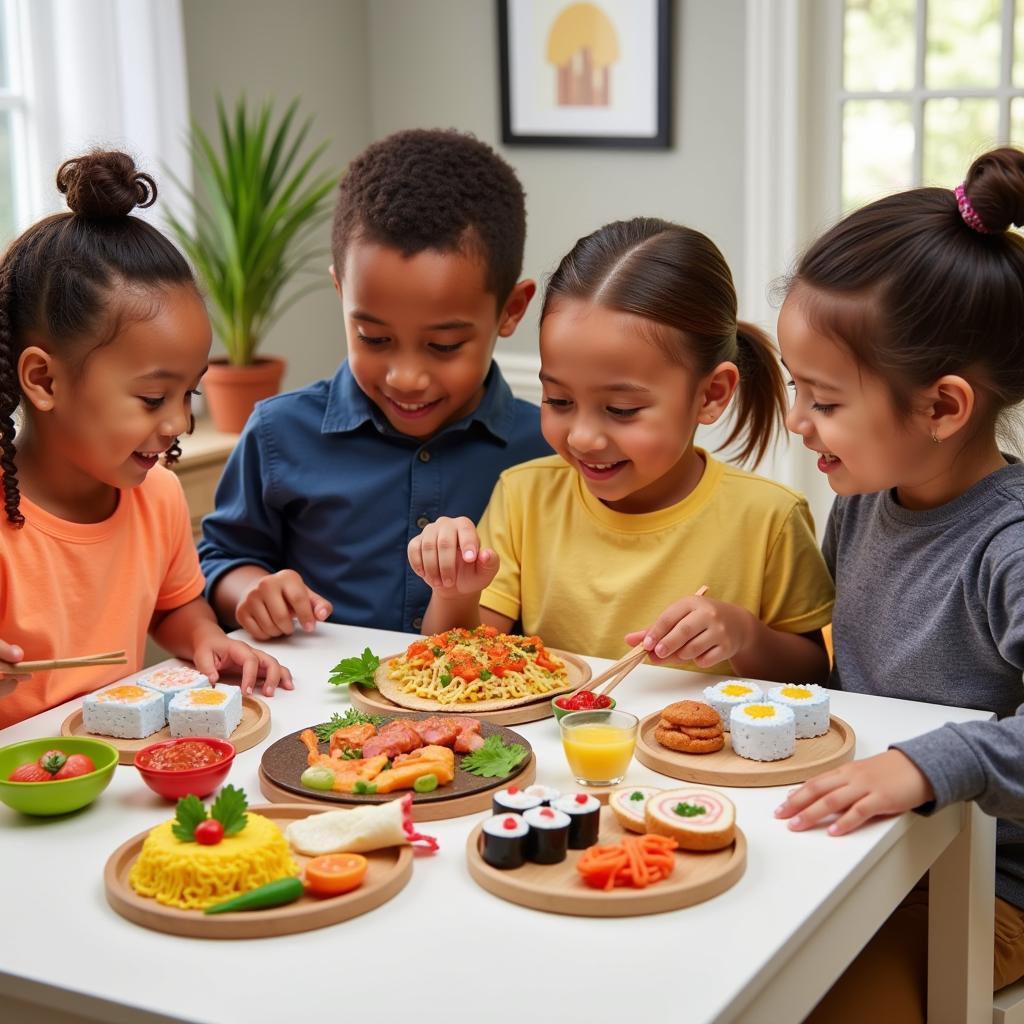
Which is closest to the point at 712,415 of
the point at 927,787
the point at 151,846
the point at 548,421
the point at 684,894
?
the point at 548,421

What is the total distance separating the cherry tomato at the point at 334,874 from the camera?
3.71 feet

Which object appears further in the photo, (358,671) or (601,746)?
(358,671)

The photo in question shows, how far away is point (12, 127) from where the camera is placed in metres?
3.48

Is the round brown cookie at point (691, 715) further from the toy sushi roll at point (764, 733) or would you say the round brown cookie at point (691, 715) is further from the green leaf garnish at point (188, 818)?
the green leaf garnish at point (188, 818)

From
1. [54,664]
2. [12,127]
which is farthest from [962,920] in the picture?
[12,127]

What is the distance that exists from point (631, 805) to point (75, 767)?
541 mm

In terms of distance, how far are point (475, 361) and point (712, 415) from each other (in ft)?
1.20

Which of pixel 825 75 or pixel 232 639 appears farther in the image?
pixel 825 75

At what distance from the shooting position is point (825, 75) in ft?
12.4

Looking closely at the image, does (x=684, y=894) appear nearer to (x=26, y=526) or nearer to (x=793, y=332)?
(x=793, y=332)

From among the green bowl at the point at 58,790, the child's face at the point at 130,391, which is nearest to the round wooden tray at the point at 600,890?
the green bowl at the point at 58,790

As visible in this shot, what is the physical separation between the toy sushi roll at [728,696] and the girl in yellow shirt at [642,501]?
16 centimetres

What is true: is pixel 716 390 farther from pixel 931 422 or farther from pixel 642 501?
pixel 931 422

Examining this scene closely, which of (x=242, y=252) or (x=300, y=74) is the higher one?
(x=300, y=74)
